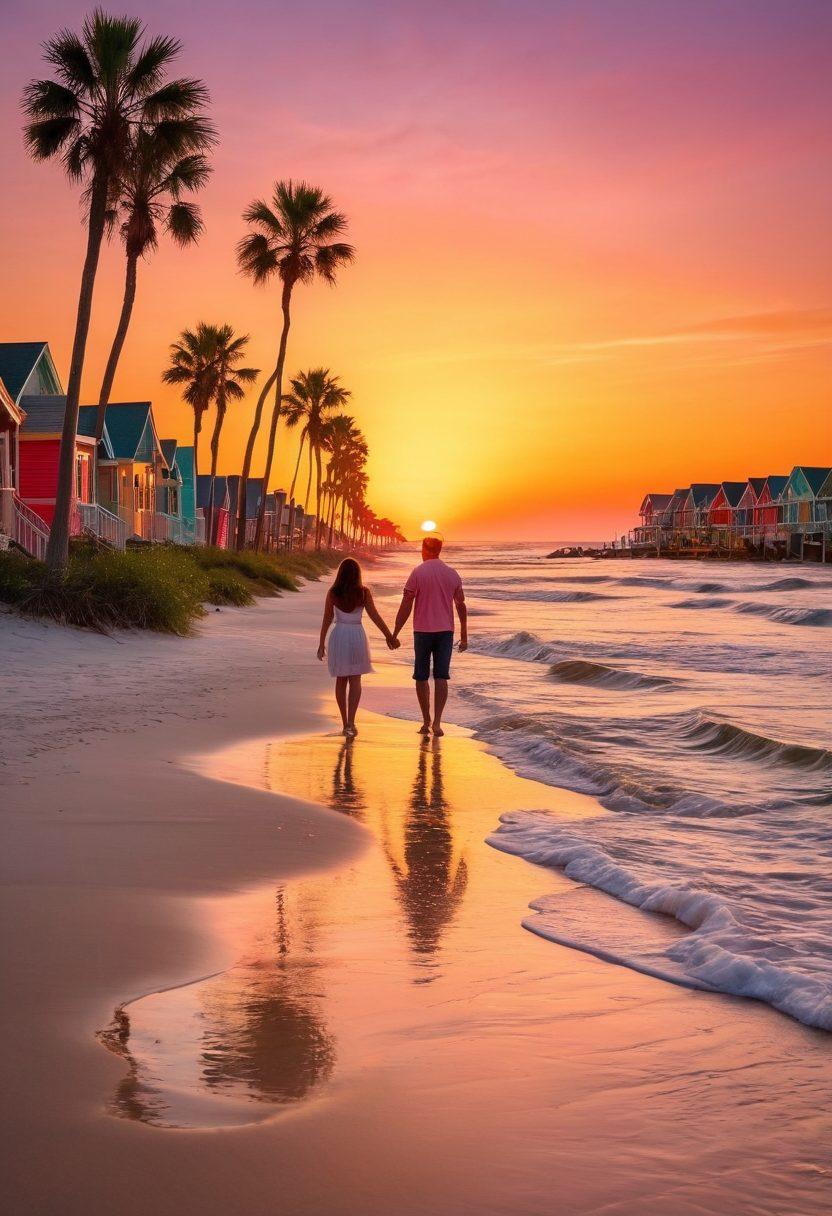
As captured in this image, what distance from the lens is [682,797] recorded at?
8.34m

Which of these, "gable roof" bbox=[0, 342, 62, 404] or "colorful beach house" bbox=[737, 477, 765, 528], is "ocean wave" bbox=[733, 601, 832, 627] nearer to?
"gable roof" bbox=[0, 342, 62, 404]

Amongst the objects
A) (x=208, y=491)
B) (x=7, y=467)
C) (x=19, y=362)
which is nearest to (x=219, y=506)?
(x=208, y=491)

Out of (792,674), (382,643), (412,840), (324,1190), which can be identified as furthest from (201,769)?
(382,643)

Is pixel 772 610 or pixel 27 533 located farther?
pixel 772 610

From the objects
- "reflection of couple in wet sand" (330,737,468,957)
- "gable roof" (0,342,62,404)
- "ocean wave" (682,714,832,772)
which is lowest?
"reflection of couple in wet sand" (330,737,468,957)

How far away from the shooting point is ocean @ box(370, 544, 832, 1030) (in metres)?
4.84

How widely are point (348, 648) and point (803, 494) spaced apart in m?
87.8

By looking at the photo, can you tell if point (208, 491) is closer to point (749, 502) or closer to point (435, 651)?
point (749, 502)

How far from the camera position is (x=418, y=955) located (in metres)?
4.49

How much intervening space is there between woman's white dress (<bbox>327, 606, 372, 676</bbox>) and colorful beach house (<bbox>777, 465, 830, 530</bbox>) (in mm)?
83716

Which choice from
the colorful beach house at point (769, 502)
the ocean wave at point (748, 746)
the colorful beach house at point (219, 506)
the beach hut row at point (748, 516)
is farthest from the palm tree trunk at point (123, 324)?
the colorful beach house at point (769, 502)

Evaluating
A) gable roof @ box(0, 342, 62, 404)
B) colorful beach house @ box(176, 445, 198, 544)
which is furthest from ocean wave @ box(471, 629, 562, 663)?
colorful beach house @ box(176, 445, 198, 544)

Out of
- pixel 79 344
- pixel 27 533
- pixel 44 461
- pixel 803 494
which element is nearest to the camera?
pixel 79 344

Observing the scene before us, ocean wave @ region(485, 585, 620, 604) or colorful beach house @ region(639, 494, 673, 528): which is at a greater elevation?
colorful beach house @ region(639, 494, 673, 528)
